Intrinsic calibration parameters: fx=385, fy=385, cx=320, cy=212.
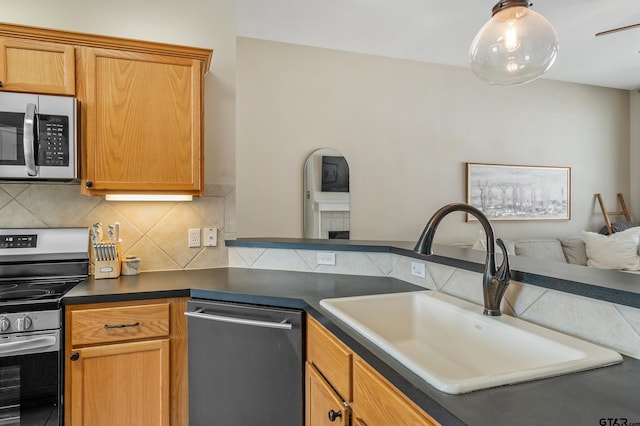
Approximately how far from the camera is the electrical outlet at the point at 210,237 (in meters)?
2.40

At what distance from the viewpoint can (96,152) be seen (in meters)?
1.97

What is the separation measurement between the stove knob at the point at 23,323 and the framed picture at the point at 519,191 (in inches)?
156

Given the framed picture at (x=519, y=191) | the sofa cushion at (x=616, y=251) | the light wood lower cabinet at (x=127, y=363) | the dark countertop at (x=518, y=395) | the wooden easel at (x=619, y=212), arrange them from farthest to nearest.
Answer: the wooden easel at (x=619, y=212)
the framed picture at (x=519, y=191)
the sofa cushion at (x=616, y=251)
the light wood lower cabinet at (x=127, y=363)
the dark countertop at (x=518, y=395)

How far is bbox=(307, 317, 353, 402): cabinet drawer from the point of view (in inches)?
→ 46.6

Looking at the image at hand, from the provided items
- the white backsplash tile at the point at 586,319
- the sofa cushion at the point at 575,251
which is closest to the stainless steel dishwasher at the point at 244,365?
the white backsplash tile at the point at 586,319

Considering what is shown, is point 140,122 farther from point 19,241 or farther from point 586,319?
point 586,319

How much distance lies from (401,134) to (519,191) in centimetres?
171

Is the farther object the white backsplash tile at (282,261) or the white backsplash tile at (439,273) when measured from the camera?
the white backsplash tile at (282,261)

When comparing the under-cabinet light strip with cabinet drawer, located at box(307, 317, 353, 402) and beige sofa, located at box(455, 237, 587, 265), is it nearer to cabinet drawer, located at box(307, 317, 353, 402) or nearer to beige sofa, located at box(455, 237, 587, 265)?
cabinet drawer, located at box(307, 317, 353, 402)

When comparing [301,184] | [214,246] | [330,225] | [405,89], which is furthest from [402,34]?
[214,246]

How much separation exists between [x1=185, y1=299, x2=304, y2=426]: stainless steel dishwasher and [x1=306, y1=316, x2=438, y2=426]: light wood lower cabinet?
3.8 inches

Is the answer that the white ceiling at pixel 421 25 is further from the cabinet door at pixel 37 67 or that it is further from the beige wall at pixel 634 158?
the cabinet door at pixel 37 67

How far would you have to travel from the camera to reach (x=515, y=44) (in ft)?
5.39

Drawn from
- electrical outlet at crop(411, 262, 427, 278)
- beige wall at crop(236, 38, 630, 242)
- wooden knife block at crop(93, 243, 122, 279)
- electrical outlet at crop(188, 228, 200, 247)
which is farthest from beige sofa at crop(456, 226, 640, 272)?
wooden knife block at crop(93, 243, 122, 279)
